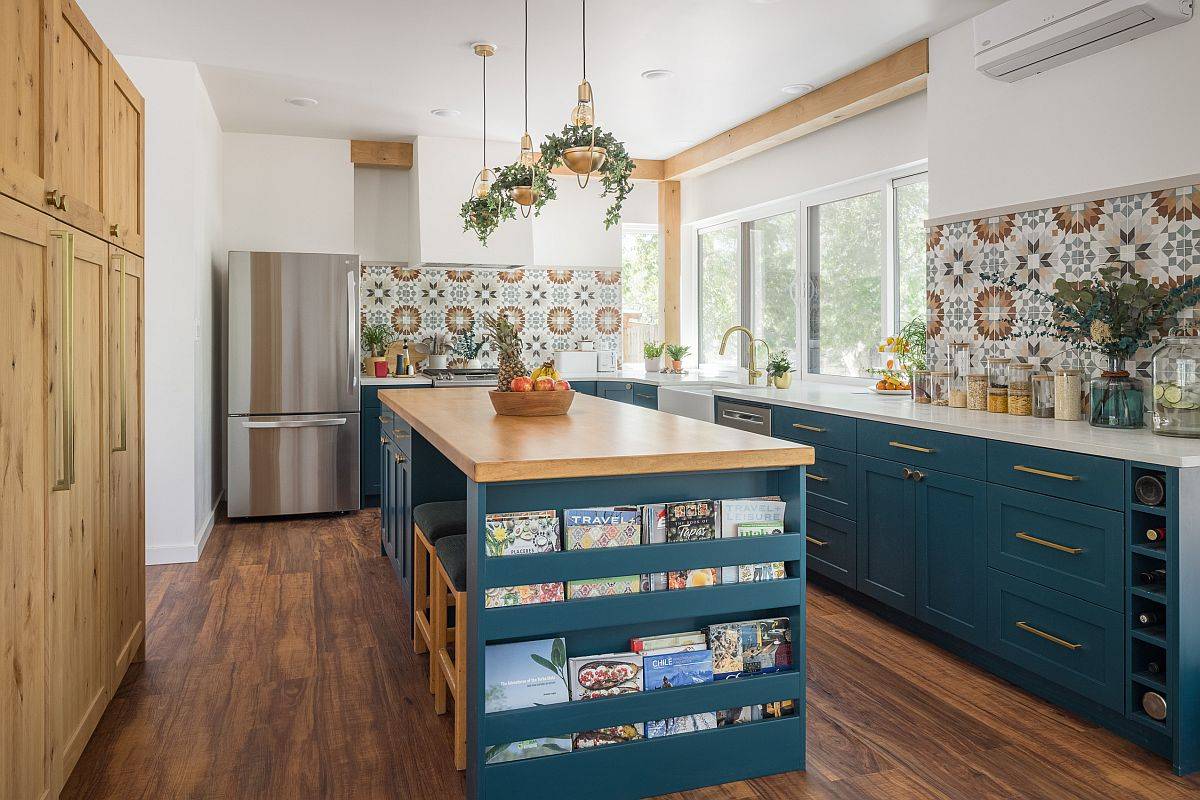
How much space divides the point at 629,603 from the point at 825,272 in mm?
3840

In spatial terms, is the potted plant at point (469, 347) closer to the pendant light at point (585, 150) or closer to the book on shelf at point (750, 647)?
the pendant light at point (585, 150)

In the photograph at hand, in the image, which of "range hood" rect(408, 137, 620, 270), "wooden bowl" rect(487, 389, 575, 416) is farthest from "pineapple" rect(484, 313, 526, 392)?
"range hood" rect(408, 137, 620, 270)

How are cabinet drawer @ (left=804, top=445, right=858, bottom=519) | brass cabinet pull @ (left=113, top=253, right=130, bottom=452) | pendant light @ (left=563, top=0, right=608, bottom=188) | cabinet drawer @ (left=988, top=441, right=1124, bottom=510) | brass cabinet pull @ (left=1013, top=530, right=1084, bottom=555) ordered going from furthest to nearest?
cabinet drawer @ (left=804, top=445, right=858, bottom=519) → pendant light @ (left=563, top=0, right=608, bottom=188) → brass cabinet pull @ (left=113, top=253, right=130, bottom=452) → brass cabinet pull @ (left=1013, top=530, right=1084, bottom=555) → cabinet drawer @ (left=988, top=441, right=1124, bottom=510)

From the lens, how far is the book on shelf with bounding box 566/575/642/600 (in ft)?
6.95

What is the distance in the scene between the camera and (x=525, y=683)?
2082 millimetres

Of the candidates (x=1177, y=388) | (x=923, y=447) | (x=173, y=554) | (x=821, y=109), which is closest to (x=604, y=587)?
(x=923, y=447)

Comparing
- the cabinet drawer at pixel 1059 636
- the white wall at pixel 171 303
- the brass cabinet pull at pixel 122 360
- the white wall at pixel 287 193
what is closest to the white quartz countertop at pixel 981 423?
the cabinet drawer at pixel 1059 636

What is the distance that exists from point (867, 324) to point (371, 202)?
148 inches

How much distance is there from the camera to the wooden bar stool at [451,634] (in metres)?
2.28

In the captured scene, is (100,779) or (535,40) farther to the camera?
(535,40)

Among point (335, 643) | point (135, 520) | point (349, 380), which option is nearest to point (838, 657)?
point (335, 643)

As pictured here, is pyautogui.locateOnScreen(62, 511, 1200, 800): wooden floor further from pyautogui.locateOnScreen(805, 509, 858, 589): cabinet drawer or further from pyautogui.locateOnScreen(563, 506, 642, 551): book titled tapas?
pyautogui.locateOnScreen(563, 506, 642, 551): book titled tapas

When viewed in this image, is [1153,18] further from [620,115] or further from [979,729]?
[620,115]

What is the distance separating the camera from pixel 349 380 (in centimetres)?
557
